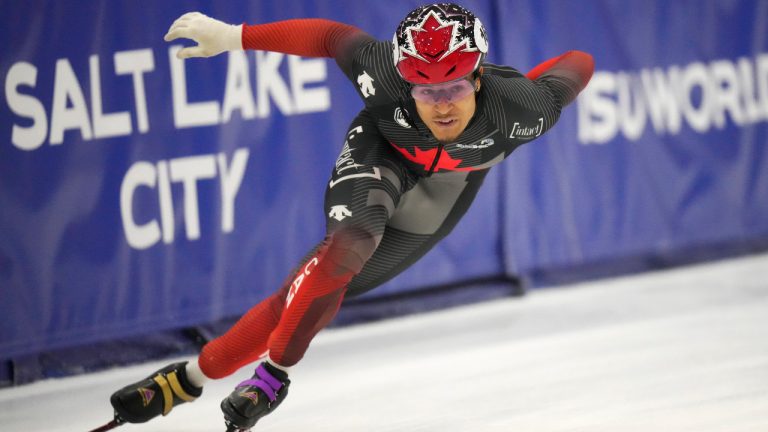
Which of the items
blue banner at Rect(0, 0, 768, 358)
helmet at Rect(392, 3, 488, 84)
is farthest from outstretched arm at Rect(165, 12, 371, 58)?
blue banner at Rect(0, 0, 768, 358)

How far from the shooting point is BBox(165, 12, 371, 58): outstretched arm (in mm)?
3672

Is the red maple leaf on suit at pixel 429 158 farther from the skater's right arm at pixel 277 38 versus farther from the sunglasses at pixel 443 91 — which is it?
the skater's right arm at pixel 277 38

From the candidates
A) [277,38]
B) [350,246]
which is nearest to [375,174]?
[350,246]

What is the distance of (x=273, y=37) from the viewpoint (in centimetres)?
370

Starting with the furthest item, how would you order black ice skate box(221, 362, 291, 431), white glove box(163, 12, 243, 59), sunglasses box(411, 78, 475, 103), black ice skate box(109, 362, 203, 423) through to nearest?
white glove box(163, 12, 243, 59)
black ice skate box(109, 362, 203, 423)
sunglasses box(411, 78, 475, 103)
black ice skate box(221, 362, 291, 431)

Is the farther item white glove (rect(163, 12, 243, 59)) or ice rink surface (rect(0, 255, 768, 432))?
ice rink surface (rect(0, 255, 768, 432))

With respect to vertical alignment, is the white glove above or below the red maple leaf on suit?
above

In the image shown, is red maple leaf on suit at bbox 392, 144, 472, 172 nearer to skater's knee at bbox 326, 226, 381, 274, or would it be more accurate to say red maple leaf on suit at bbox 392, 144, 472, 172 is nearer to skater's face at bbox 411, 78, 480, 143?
skater's face at bbox 411, 78, 480, 143

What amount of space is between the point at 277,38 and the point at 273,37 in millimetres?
14

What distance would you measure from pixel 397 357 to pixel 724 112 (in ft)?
9.76

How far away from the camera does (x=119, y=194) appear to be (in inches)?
201

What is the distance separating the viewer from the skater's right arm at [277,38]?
3670 mm

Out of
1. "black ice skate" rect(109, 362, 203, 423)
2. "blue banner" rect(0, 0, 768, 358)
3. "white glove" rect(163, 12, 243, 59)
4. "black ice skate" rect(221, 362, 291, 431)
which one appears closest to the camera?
"black ice skate" rect(221, 362, 291, 431)

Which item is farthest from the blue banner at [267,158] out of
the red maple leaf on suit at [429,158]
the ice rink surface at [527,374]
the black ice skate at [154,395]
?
the red maple leaf on suit at [429,158]
